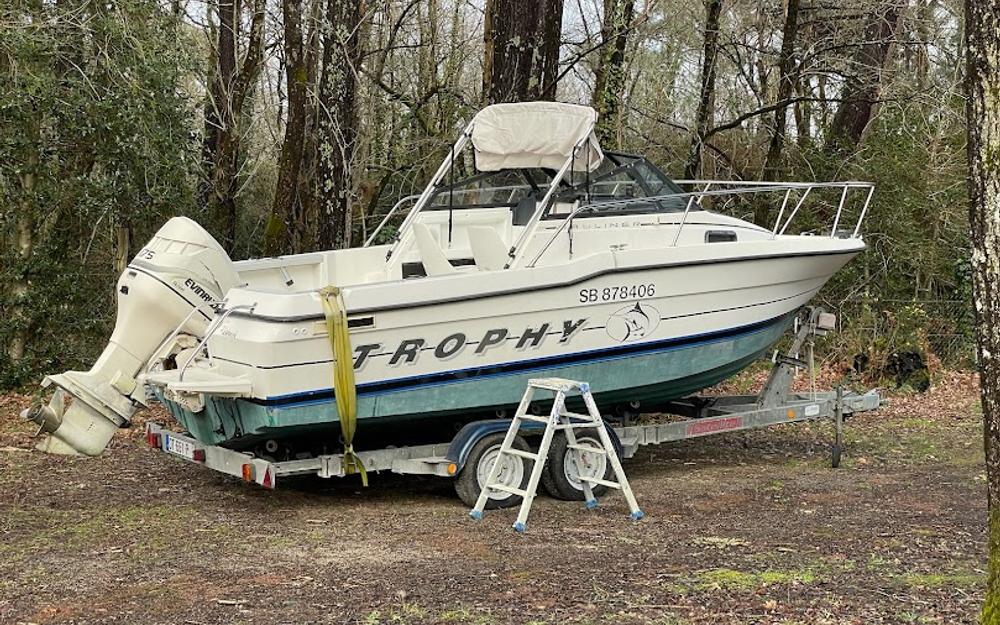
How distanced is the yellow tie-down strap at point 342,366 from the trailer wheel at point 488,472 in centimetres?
74

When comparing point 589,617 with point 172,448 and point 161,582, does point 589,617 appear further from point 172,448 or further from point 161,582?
point 172,448

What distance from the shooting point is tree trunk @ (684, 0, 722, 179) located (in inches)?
678

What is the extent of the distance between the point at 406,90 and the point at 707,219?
31.9 feet

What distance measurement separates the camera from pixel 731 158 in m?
18.3

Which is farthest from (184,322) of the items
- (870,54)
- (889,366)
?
(870,54)

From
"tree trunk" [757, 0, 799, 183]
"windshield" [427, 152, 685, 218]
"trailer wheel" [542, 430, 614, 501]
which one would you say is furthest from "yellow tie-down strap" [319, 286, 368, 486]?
"tree trunk" [757, 0, 799, 183]

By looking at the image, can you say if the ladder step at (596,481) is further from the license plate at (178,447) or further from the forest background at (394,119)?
the forest background at (394,119)

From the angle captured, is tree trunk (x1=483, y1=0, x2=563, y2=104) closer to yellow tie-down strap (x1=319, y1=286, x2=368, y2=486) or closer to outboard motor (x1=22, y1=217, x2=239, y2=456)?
outboard motor (x1=22, y1=217, x2=239, y2=456)

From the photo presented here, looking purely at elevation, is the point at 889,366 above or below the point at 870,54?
below

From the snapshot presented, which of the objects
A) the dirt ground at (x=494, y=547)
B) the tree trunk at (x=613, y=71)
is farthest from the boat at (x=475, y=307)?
the tree trunk at (x=613, y=71)

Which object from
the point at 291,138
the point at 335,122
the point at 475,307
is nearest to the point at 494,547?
the point at 475,307

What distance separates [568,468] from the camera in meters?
8.46

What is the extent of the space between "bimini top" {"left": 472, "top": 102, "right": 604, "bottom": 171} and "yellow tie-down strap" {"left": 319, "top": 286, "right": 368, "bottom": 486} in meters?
2.57

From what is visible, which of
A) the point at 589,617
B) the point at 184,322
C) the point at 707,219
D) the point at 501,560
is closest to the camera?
the point at 589,617
